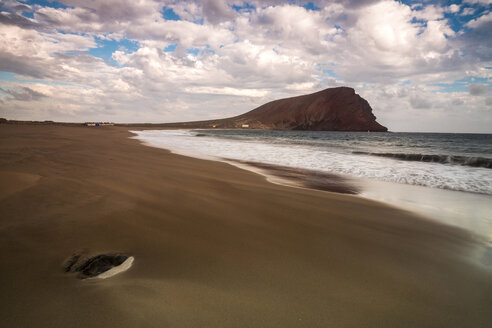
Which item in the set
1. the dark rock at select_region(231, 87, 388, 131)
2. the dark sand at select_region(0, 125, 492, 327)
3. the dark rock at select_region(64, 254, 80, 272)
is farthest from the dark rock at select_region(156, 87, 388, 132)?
the dark rock at select_region(64, 254, 80, 272)

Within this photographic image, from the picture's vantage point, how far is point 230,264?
243 cm

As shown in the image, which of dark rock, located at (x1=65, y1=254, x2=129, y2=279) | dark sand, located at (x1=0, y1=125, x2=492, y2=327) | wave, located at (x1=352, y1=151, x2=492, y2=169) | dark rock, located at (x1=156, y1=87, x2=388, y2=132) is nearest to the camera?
dark sand, located at (x1=0, y1=125, x2=492, y2=327)

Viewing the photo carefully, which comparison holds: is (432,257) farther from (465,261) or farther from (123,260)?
(123,260)

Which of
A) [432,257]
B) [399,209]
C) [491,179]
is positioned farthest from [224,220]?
[491,179]

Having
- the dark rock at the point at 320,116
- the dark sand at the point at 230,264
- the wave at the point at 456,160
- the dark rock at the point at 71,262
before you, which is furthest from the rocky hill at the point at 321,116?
the dark rock at the point at 71,262

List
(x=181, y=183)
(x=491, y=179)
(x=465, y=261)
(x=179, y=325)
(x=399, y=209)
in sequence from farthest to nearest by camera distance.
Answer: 1. (x=491, y=179)
2. (x=181, y=183)
3. (x=399, y=209)
4. (x=465, y=261)
5. (x=179, y=325)

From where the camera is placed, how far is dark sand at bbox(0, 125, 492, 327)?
1.74m

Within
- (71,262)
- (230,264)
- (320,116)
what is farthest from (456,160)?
(320,116)

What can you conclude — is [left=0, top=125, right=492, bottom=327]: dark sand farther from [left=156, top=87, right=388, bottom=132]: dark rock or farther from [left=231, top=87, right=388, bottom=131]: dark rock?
[left=231, top=87, right=388, bottom=131]: dark rock

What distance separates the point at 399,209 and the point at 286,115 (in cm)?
17369

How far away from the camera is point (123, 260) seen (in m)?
2.39

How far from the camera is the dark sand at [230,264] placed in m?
1.74

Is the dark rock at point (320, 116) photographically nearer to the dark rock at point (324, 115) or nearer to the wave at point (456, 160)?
the dark rock at point (324, 115)

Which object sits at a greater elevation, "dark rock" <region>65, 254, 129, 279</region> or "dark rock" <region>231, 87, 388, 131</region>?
"dark rock" <region>231, 87, 388, 131</region>
